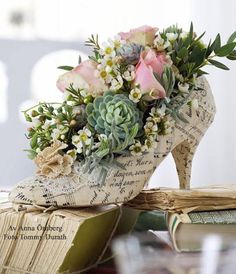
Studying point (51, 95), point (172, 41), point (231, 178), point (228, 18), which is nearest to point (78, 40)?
point (51, 95)

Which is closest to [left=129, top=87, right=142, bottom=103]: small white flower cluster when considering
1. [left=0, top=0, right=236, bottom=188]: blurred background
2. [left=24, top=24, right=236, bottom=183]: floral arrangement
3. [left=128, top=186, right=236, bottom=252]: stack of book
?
[left=24, top=24, right=236, bottom=183]: floral arrangement

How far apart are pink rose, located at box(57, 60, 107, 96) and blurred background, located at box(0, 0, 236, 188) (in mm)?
528

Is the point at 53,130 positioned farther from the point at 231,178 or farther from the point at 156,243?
the point at 231,178

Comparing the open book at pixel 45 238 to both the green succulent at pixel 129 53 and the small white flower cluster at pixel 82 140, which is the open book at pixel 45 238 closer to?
the small white flower cluster at pixel 82 140

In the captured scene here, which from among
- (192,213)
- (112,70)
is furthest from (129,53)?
(192,213)

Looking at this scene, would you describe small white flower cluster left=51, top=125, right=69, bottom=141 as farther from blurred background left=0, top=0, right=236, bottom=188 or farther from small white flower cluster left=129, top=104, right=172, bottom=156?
blurred background left=0, top=0, right=236, bottom=188

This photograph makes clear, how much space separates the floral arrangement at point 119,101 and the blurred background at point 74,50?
53 cm

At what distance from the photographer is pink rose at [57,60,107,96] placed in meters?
0.56

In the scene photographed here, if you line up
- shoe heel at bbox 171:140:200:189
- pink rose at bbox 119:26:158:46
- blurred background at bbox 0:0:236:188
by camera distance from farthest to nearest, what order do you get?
blurred background at bbox 0:0:236:188
shoe heel at bbox 171:140:200:189
pink rose at bbox 119:26:158:46

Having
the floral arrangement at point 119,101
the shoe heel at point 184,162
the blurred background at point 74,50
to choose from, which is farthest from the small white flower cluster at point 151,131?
the blurred background at point 74,50

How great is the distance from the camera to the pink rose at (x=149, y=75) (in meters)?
0.55

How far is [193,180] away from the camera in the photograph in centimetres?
113

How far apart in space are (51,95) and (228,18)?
43 centimetres

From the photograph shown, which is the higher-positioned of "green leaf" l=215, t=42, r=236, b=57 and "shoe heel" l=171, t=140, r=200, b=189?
"green leaf" l=215, t=42, r=236, b=57
